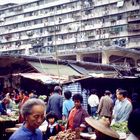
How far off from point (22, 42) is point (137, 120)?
52286mm

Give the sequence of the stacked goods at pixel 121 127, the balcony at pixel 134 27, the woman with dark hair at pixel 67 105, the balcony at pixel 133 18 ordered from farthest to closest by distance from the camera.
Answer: the balcony at pixel 133 18 < the balcony at pixel 134 27 < the woman with dark hair at pixel 67 105 < the stacked goods at pixel 121 127

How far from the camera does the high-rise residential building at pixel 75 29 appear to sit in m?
34.4

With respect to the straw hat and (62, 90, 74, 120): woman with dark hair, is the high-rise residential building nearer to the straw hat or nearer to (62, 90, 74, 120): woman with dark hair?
(62, 90, 74, 120): woman with dark hair

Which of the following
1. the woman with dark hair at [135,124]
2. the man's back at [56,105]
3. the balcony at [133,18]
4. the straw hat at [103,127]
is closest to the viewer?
the woman with dark hair at [135,124]

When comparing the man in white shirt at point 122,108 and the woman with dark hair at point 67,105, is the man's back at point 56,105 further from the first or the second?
the man in white shirt at point 122,108

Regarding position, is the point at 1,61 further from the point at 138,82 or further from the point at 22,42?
the point at 22,42

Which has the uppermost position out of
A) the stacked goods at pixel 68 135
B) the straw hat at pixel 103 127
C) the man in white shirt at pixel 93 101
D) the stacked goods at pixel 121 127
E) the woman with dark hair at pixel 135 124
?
the woman with dark hair at pixel 135 124

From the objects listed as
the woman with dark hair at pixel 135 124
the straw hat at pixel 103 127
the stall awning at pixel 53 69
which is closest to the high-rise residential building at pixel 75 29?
the stall awning at pixel 53 69

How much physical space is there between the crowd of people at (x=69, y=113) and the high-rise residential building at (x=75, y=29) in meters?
18.6

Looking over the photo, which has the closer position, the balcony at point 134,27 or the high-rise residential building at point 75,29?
the high-rise residential building at point 75,29

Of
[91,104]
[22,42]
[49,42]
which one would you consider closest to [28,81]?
[91,104]

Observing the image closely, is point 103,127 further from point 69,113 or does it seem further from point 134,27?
point 134,27

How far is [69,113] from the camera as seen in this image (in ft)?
27.9

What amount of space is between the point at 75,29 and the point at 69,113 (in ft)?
128
